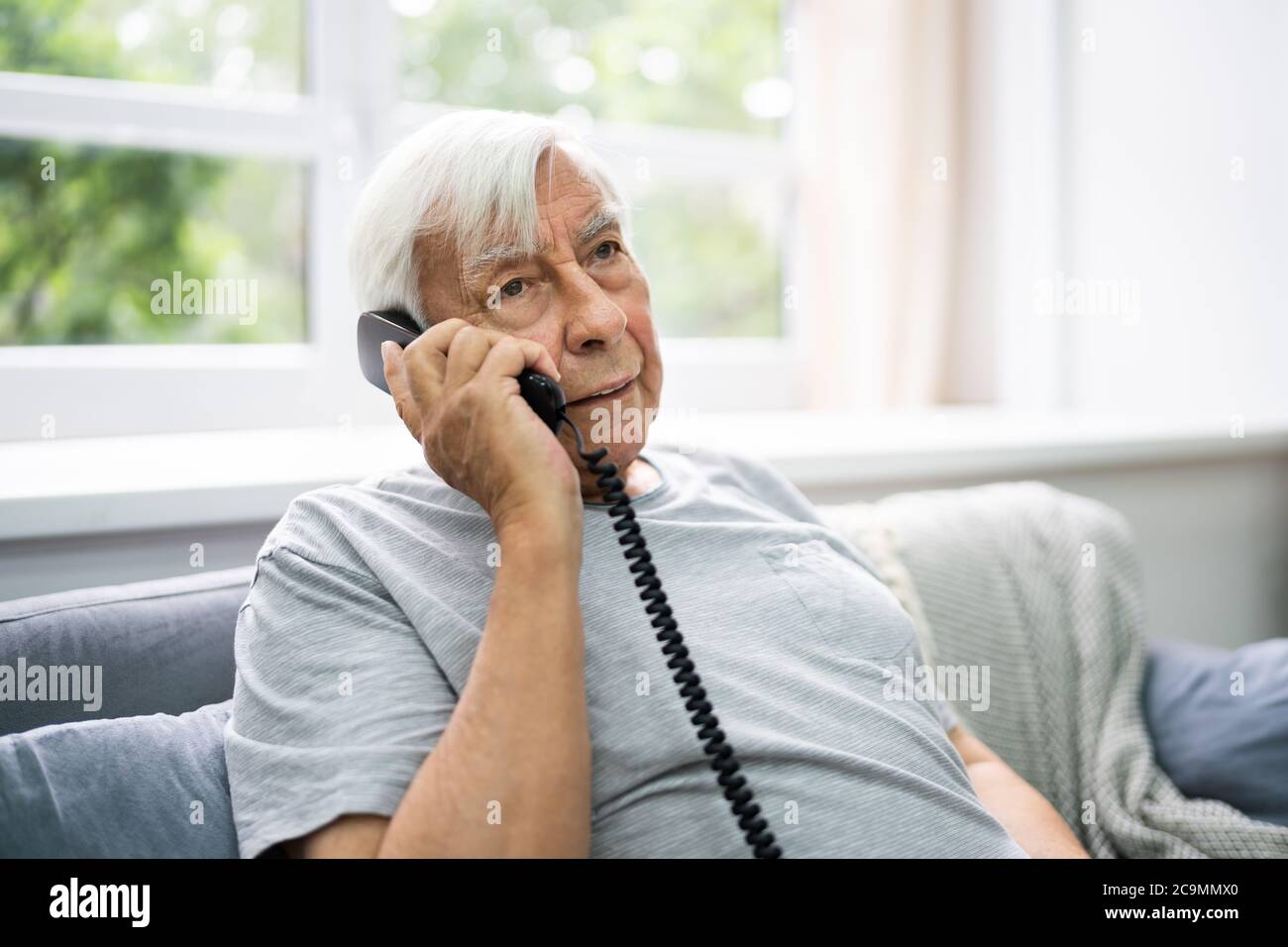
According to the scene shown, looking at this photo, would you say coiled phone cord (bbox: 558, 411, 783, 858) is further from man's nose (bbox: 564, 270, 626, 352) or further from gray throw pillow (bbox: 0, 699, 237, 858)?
gray throw pillow (bbox: 0, 699, 237, 858)

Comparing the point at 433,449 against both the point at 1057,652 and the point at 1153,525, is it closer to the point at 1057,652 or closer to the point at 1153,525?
the point at 1057,652

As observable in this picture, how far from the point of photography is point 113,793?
86 centimetres

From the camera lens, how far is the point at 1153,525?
2.17 metres

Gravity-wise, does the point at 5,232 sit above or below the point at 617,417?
above

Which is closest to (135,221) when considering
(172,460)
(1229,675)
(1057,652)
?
(172,460)

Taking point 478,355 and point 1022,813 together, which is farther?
point 1022,813

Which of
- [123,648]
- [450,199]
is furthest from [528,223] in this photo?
[123,648]

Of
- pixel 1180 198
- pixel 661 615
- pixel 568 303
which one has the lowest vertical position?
pixel 661 615

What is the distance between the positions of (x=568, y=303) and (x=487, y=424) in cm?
22

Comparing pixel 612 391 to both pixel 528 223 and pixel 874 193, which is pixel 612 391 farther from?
pixel 874 193

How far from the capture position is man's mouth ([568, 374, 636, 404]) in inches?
42.9

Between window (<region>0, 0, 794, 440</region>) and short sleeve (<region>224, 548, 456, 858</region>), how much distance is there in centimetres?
77

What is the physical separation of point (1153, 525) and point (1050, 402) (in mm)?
502
